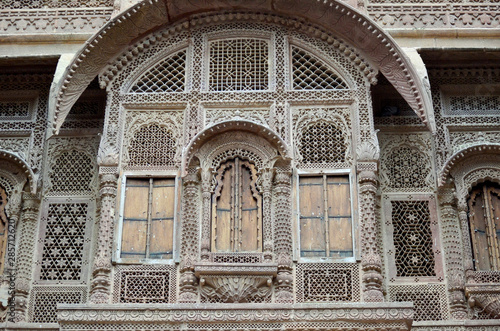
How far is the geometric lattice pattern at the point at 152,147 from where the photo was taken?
12.6 m

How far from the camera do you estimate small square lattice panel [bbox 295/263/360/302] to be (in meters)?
11.7

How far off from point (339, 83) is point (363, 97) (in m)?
0.42

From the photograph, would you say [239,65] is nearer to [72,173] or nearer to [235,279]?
[72,173]

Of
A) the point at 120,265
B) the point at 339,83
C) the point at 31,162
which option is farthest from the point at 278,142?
the point at 31,162

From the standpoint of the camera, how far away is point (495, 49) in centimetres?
1313

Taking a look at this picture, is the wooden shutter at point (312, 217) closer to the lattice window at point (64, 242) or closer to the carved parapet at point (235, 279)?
the carved parapet at point (235, 279)

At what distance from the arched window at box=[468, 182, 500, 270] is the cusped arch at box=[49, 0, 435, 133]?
4.62ft

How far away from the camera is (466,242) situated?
12688 mm

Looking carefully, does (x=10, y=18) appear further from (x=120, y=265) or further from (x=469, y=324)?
(x=469, y=324)

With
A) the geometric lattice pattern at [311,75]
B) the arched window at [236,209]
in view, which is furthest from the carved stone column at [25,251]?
the geometric lattice pattern at [311,75]

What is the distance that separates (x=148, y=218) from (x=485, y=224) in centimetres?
430

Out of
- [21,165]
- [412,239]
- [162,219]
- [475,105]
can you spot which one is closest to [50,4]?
[21,165]

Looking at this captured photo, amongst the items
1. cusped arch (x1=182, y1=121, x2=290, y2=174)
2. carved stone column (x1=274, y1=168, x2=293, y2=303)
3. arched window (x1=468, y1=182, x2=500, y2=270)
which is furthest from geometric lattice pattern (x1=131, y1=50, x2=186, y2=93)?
arched window (x1=468, y1=182, x2=500, y2=270)

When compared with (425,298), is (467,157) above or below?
above
